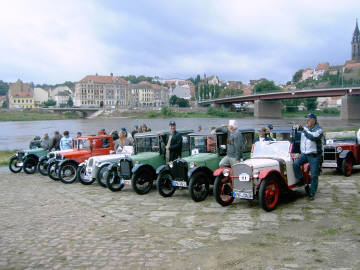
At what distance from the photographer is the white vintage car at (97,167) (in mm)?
12094

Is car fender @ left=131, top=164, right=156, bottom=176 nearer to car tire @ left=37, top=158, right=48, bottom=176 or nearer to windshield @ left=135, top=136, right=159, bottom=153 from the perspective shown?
windshield @ left=135, top=136, right=159, bottom=153

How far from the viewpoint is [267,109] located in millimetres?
87000

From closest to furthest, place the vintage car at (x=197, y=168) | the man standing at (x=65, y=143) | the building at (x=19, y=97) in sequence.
A: the vintage car at (x=197, y=168)
the man standing at (x=65, y=143)
the building at (x=19, y=97)

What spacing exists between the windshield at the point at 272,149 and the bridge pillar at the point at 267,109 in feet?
256

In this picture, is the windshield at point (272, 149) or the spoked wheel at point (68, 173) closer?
the windshield at point (272, 149)

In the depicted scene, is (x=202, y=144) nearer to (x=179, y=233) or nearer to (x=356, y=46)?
(x=179, y=233)

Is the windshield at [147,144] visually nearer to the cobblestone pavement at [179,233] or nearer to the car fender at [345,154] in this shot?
the cobblestone pavement at [179,233]

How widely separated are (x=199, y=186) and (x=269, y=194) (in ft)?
6.61

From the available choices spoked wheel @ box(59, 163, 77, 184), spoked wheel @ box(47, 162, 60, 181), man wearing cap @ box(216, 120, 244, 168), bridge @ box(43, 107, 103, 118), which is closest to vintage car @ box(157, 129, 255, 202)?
man wearing cap @ box(216, 120, 244, 168)

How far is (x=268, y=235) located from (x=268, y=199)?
1.58 meters

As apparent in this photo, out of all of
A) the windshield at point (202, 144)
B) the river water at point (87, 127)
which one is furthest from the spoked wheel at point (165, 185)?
the river water at point (87, 127)

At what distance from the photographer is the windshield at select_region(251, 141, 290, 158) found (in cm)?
871

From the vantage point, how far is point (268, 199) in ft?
25.4

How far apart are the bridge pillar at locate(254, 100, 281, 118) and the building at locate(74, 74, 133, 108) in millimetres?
80380
